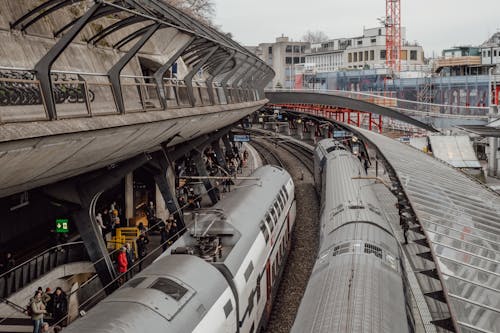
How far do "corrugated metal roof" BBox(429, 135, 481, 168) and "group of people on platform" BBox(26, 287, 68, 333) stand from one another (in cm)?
2812

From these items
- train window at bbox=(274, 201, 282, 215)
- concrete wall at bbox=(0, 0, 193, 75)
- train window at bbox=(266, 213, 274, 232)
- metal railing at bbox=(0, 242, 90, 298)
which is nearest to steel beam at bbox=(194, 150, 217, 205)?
concrete wall at bbox=(0, 0, 193, 75)

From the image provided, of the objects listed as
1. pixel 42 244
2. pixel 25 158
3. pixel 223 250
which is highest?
pixel 25 158

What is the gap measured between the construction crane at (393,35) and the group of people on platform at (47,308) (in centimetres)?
8745

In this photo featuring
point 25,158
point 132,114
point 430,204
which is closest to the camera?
point 25,158

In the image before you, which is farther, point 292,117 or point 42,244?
point 292,117

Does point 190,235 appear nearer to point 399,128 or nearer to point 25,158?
point 25,158

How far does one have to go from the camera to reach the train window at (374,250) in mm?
11203

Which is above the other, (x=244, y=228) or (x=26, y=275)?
(x=244, y=228)

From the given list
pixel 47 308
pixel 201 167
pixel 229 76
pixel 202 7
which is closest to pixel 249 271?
pixel 47 308

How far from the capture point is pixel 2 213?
15633 millimetres

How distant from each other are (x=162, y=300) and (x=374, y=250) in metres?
4.69

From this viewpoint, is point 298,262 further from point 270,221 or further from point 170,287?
point 170,287

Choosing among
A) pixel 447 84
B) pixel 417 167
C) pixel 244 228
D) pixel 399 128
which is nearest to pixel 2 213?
pixel 244 228

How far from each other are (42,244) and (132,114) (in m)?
7.32
